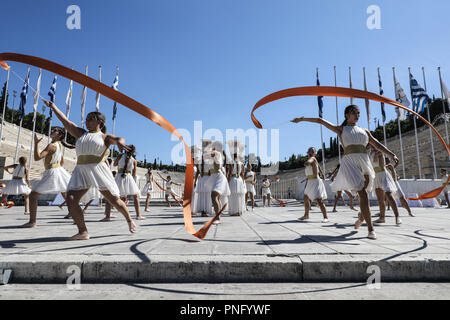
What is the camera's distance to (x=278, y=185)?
33750 mm

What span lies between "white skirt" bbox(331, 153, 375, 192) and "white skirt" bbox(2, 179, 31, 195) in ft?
32.7

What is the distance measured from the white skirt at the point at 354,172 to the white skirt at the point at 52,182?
534cm

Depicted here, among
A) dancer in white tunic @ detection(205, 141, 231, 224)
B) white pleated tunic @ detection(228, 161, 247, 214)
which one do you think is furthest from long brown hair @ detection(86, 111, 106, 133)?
white pleated tunic @ detection(228, 161, 247, 214)

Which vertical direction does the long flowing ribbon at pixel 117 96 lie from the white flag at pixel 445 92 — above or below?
below

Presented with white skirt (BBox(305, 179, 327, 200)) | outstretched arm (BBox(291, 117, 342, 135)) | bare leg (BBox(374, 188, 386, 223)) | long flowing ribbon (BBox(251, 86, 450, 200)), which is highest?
long flowing ribbon (BBox(251, 86, 450, 200))

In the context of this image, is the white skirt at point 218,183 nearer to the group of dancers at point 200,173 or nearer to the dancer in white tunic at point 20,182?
the group of dancers at point 200,173

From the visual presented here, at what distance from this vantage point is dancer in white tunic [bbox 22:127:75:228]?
17.0 feet

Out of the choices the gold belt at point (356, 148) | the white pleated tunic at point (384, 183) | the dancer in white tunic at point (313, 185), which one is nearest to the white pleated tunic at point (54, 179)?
the gold belt at point (356, 148)

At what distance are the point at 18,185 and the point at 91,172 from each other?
24.2ft

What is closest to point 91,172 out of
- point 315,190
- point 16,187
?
point 315,190

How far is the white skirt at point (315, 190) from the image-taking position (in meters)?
6.93

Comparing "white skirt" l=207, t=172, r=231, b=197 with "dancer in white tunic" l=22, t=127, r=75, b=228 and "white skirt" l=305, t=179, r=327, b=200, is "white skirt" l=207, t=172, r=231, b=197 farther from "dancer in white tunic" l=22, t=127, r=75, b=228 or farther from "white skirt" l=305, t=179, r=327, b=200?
→ "dancer in white tunic" l=22, t=127, r=75, b=228
